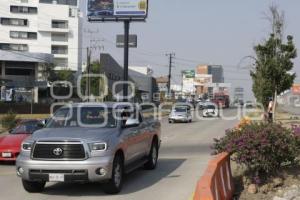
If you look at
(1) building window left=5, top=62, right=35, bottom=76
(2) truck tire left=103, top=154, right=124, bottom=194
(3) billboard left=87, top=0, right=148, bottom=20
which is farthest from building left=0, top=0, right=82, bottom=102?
(2) truck tire left=103, top=154, right=124, bottom=194

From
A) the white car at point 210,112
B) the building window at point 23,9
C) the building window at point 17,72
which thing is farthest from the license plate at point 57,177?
the building window at point 23,9

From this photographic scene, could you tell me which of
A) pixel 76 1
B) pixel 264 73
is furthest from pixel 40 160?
pixel 76 1

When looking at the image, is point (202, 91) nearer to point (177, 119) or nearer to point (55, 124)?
point (177, 119)

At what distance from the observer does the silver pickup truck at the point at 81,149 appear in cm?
1066

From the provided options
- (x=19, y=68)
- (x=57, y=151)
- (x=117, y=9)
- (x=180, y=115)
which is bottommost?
(x=180, y=115)

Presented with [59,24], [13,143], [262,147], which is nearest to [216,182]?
[262,147]

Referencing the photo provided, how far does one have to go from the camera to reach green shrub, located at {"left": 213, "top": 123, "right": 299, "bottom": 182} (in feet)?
35.8

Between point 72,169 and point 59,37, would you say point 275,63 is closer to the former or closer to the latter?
point 72,169

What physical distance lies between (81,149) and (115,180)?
1014 millimetres

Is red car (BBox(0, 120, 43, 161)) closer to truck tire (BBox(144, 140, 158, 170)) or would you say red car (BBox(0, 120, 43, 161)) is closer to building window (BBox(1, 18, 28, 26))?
truck tire (BBox(144, 140, 158, 170))

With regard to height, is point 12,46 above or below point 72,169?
above

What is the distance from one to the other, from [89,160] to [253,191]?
125 inches

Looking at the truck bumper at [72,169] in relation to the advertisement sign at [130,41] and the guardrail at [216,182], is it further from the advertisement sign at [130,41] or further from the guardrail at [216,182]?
the advertisement sign at [130,41]

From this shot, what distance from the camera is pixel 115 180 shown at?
11.2 m
